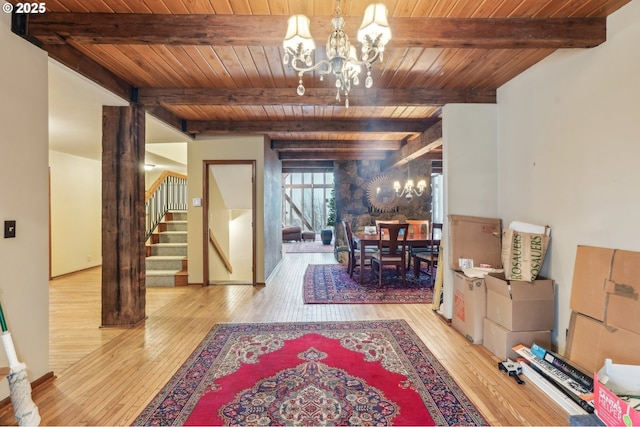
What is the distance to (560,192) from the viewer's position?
90.7 inches

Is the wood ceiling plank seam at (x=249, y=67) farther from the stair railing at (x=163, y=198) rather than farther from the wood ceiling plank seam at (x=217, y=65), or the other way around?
the stair railing at (x=163, y=198)

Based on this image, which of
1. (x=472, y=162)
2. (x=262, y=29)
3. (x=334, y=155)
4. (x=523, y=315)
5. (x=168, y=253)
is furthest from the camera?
(x=334, y=155)

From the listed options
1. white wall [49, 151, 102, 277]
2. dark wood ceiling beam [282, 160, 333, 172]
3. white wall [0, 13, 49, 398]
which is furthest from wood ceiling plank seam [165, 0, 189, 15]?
dark wood ceiling beam [282, 160, 333, 172]

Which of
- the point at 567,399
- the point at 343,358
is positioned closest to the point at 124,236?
the point at 343,358

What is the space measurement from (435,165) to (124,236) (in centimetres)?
872

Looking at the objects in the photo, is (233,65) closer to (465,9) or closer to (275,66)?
(275,66)

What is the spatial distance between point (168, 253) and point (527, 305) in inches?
208

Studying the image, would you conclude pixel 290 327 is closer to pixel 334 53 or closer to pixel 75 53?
pixel 334 53

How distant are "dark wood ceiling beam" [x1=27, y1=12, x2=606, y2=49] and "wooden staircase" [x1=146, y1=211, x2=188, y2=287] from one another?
351 cm

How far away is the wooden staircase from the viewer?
15.1 feet

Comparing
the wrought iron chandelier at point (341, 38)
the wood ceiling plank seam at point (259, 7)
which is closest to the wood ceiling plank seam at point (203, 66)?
the wood ceiling plank seam at point (259, 7)

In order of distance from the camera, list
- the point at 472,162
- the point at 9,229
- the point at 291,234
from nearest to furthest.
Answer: the point at 9,229
the point at 472,162
the point at 291,234

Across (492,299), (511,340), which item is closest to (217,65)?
(492,299)

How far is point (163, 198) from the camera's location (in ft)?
20.8
